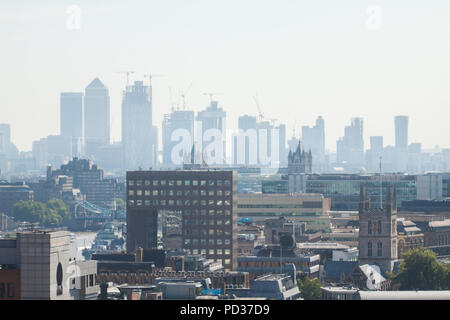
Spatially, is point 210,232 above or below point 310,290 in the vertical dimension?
above

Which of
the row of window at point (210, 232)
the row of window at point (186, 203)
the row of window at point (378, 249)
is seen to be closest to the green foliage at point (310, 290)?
the row of window at point (378, 249)

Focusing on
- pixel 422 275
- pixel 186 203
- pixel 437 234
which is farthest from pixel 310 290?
pixel 437 234

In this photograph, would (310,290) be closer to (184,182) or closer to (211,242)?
(211,242)

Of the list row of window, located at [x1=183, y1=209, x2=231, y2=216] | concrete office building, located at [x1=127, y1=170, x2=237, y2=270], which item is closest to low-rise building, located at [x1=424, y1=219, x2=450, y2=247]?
concrete office building, located at [x1=127, y1=170, x2=237, y2=270]
